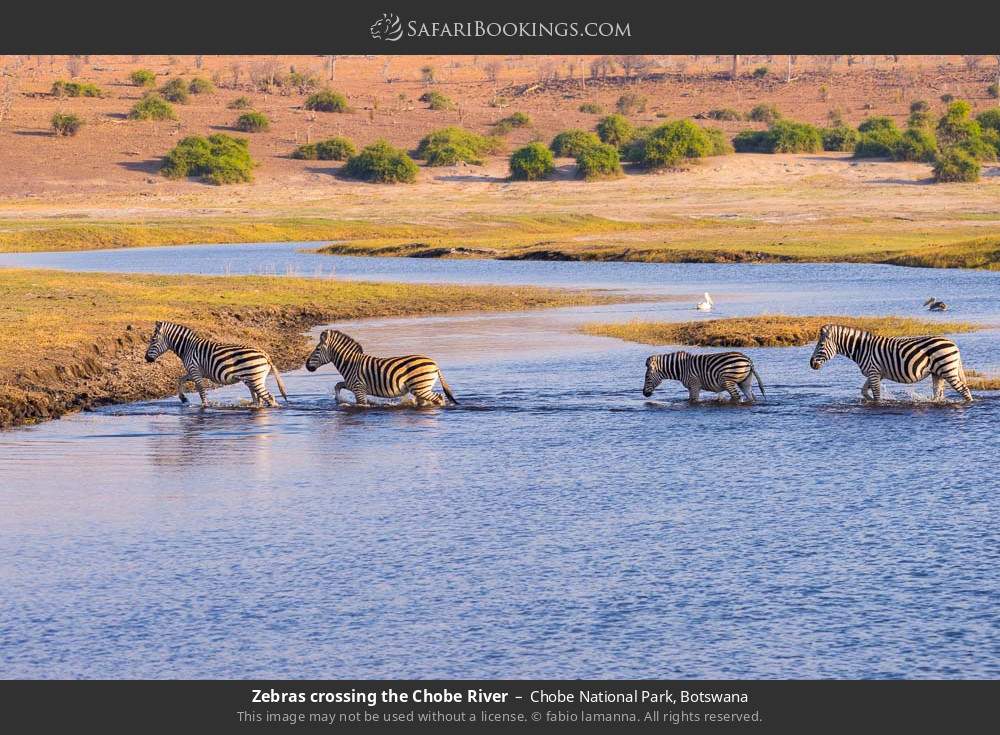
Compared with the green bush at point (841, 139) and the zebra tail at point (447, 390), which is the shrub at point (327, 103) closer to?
the green bush at point (841, 139)

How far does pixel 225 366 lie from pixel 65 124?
89049mm

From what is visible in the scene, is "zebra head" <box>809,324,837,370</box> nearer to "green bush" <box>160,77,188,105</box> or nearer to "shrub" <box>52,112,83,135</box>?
"shrub" <box>52,112,83,135</box>

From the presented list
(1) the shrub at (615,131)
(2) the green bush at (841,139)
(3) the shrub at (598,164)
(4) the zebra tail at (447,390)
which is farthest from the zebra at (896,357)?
(1) the shrub at (615,131)

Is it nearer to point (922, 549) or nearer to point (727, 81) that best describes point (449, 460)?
point (922, 549)

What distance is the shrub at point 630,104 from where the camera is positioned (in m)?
138

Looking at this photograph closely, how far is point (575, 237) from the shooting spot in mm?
73375

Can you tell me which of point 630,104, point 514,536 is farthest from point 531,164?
point 514,536

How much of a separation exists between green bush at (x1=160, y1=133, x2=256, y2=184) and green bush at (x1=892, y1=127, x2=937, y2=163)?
1734 inches

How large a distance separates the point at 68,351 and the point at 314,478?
11.2m

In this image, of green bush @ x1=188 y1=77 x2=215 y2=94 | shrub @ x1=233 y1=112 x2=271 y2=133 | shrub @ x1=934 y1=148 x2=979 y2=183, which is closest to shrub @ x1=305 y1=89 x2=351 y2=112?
green bush @ x1=188 y1=77 x2=215 y2=94

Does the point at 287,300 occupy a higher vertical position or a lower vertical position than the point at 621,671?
higher
